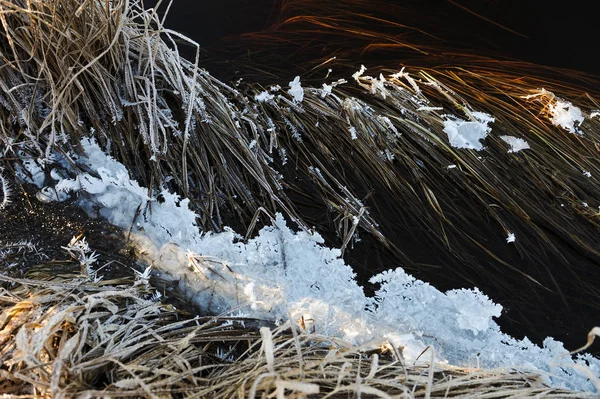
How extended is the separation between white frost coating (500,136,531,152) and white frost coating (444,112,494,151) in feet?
0.21

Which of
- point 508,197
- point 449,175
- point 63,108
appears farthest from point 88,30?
point 508,197

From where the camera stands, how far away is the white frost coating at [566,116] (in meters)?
1.77

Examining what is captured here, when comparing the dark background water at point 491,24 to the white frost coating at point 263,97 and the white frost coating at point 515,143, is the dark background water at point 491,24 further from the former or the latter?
the white frost coating at point 515,143

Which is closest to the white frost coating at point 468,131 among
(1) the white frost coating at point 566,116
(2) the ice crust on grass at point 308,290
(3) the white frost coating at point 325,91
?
(1) the white frost coating at point 566,116

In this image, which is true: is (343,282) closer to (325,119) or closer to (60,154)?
(325,119)

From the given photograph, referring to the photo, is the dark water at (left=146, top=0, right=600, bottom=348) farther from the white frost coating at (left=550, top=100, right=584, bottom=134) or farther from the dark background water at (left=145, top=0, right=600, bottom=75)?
the white frost coating at (left=550, top=100, right=584, bottom=134)

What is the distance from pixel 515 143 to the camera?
1698 mm

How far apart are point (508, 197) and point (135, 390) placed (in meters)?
1.17

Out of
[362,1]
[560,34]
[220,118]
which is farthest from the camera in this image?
[362,1]

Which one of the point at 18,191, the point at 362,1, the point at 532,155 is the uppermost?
the point at 362,1

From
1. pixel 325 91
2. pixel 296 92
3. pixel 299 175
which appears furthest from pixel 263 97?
pixel 299 175

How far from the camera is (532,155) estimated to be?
5.51ft

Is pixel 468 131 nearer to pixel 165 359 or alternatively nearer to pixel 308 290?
pixel 308 290

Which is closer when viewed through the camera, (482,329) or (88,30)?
(482,329)
